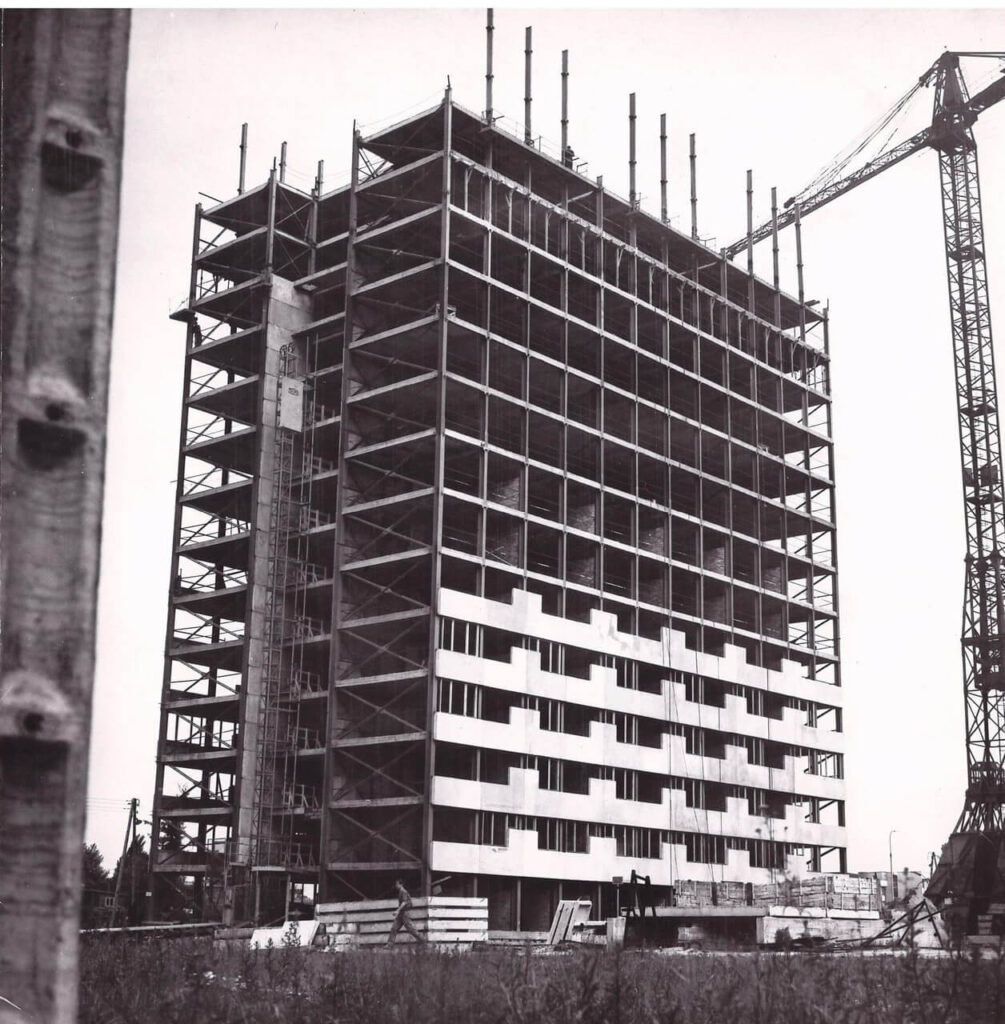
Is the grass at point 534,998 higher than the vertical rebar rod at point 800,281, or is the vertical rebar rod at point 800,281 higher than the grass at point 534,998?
the vertical rebar rod at point 800,281

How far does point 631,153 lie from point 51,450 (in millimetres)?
78650

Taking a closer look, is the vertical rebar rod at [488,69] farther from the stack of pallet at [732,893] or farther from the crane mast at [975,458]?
the stack of pallet at [732,893]

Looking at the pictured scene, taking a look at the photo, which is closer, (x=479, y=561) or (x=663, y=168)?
(x=479, y=561)

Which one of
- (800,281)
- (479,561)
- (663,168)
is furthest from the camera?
(800,281)

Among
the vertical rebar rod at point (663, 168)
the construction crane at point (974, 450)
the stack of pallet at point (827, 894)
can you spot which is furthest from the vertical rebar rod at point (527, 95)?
the stack of pallet at point (827, 894)

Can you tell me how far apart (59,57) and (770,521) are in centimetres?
8353

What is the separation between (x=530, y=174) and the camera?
73625 mm

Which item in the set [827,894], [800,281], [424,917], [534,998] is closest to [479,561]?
[424,917]

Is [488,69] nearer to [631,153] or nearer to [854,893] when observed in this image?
[631,153]

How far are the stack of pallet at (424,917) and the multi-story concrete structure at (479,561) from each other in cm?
128

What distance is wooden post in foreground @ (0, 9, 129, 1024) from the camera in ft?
15.7

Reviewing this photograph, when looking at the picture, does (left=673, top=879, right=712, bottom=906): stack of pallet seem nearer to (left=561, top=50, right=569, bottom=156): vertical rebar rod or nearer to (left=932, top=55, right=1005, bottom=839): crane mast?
(left=932, top=55, right=1005, bottom=839): crane mast

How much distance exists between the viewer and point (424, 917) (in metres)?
56.7

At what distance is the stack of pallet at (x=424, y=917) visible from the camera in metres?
56.8
